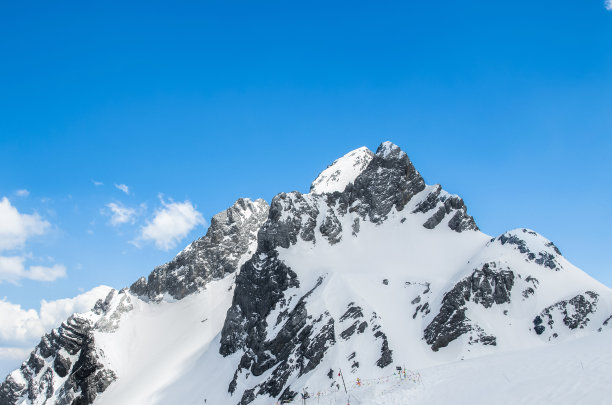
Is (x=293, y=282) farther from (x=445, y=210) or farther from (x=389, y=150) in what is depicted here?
(x=389, y=150)

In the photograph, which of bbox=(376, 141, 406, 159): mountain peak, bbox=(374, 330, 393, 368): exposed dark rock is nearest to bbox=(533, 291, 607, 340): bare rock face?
bbox=(374, 330, 393, 368): exposed dark rock

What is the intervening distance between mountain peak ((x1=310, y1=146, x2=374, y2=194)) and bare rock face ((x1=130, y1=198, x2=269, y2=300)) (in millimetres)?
27926

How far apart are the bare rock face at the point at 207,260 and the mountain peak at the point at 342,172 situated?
27.9 m

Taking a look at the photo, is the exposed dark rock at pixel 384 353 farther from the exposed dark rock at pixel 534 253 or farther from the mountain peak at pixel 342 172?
the mountain peak at pixel 342 172

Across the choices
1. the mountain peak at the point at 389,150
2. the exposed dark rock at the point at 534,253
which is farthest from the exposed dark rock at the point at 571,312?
the mountain peak at the point at 389,150

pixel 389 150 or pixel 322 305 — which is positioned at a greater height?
pixel 389 150

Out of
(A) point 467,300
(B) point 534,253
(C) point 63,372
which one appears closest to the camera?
(A) point 467,300

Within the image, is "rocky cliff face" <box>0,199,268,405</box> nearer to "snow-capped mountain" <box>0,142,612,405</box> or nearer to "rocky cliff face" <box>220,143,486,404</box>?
"snow-capped mountain" <box>0,142,612,405</box>

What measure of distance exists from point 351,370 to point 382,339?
8161 millimetres

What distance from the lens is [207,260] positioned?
424 feet

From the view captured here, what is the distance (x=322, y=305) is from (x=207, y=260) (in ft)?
216

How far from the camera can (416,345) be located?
212ft

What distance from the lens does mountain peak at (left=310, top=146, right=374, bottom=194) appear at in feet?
421

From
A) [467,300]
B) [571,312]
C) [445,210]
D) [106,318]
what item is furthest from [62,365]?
[571,312]
